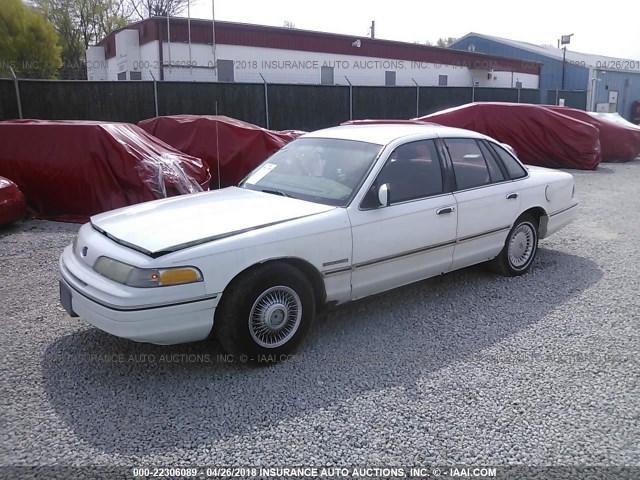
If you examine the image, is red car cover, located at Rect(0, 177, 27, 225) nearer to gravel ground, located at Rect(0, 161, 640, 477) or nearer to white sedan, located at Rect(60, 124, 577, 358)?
gravel ground, located at Rect(0, 161, 640, 477)

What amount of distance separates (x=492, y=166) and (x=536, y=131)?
36.3 feet

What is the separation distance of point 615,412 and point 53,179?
754 centimetres

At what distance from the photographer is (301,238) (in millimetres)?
3639

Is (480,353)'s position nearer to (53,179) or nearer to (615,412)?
(615,412)

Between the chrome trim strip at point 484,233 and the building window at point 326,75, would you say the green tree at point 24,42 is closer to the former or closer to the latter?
the building window at point 326,75

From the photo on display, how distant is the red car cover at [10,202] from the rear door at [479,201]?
18.8ft

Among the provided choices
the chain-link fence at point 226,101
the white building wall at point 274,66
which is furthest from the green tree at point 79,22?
the chain-link fence at point 226,101

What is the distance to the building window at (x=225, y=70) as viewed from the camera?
23.7 meters

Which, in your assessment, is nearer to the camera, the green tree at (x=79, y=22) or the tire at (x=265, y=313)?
the tire at (x=265, y=313)

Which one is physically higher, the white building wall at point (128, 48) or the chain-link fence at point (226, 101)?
the white building wall at point (128, 48)

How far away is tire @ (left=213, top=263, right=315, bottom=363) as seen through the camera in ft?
11.1

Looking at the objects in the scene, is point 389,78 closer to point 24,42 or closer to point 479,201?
point 24,42

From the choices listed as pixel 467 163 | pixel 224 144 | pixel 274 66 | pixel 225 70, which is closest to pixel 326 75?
pixel 274 66

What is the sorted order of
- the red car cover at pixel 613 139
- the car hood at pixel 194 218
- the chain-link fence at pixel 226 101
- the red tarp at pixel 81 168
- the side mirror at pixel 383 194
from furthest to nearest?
the red car cover at pixel 613 139
the chain-link fence at pixel 226 101
the red tarp at pixel 81 168
the side mirror at pixel 383 194
the car hood at pixel 194 218
